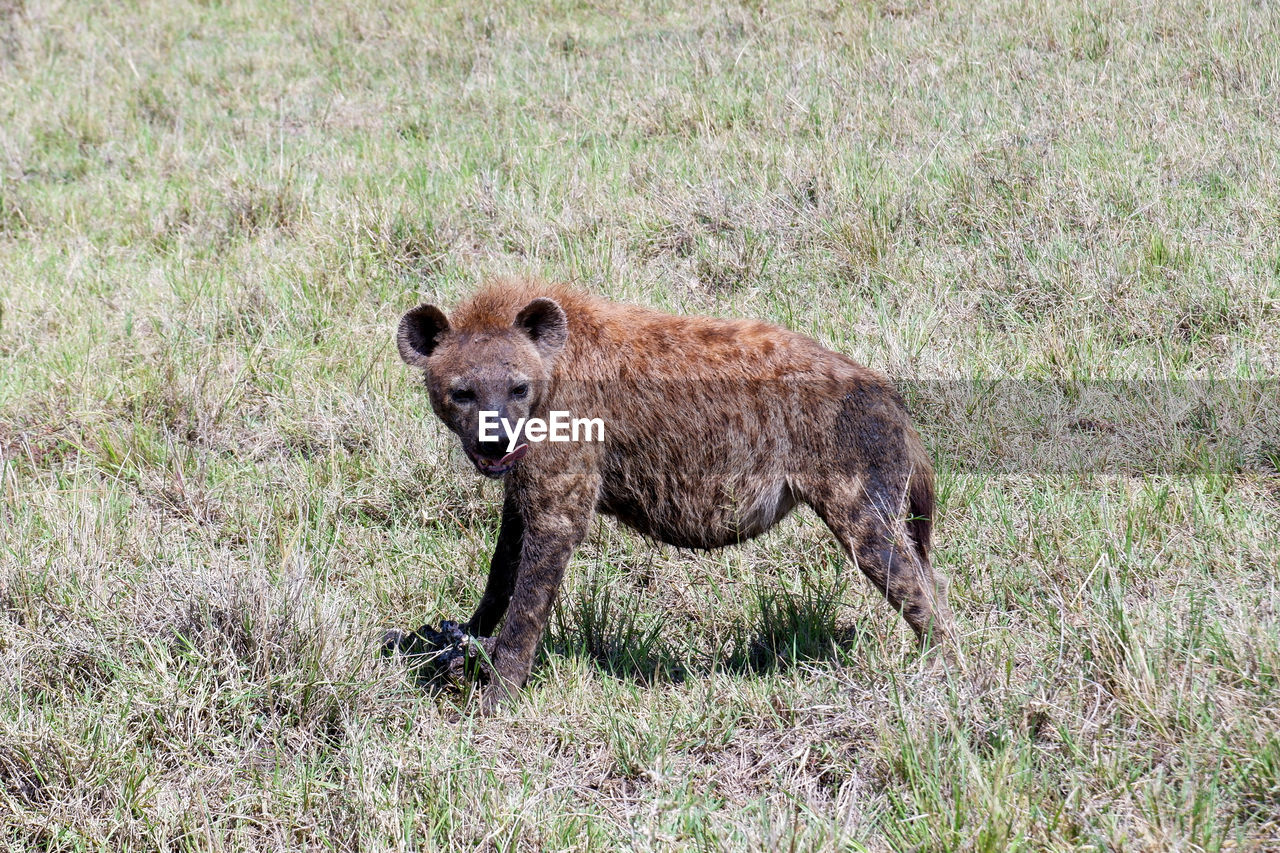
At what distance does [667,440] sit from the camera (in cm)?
405

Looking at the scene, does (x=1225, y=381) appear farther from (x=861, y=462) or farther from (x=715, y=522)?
(x=715, y=522)

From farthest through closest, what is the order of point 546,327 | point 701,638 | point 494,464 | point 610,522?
point 610,522, point 701,638, point 546,327, point 494,464

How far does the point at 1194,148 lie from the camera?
682 centimetres

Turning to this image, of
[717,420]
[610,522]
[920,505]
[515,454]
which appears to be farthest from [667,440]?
[920,505]

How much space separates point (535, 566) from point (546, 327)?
0.81 m

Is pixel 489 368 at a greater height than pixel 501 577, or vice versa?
pixel 489 368

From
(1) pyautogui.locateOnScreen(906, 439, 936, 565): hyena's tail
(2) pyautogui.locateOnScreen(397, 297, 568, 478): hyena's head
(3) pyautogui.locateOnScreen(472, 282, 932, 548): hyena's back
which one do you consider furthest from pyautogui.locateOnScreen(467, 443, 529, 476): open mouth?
(1) pyautogui.locateOnScreen(906, 439, 936, 565): hyena's tail

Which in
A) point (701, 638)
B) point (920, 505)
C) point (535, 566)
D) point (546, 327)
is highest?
point (546, 327)

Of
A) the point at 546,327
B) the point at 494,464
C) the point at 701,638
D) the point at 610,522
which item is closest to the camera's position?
the point at 494,464

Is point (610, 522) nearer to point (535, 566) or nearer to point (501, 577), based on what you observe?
point (501, 577)

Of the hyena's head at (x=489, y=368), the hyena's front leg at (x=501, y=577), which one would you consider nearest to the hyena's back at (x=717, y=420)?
the hyena's head at (x=489, y=368)

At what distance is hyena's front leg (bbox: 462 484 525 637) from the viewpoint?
13.6 ft

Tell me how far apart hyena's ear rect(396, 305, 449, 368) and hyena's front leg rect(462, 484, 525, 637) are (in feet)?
2.02

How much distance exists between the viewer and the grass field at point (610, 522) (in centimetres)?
313
